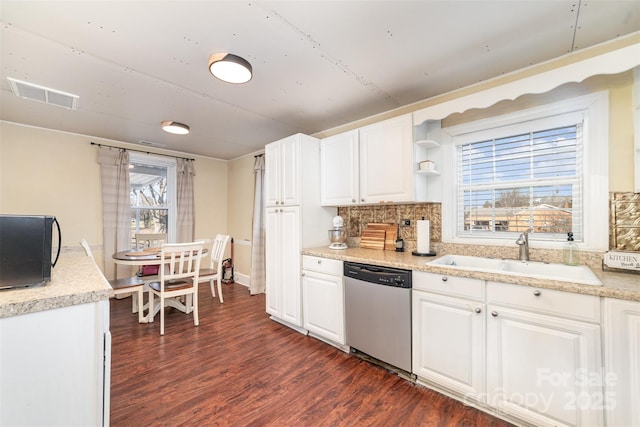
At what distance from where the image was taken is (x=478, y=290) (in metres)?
1.64

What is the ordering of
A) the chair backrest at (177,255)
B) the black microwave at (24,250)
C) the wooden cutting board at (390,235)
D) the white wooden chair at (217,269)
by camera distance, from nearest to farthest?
the black microwave at (24,250)
the wooden cutting board at (390,235)
the chair backrest at (177,255)
the white wooden chair at (217,269)

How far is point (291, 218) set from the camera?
2891 mm

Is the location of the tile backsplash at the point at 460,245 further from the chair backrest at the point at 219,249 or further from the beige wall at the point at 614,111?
the chair backrest at the point at 219,249

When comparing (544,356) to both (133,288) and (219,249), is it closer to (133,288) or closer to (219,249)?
(219,249)

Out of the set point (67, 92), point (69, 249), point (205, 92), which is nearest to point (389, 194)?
point (205, 92)

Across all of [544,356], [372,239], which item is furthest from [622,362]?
[372,239]

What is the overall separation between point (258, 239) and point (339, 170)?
2.13m

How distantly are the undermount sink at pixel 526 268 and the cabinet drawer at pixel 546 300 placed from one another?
0.09 metres

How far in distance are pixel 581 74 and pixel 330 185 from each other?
6.83 ft

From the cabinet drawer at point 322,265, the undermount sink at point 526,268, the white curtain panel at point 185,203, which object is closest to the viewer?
the undermount sink at point 526,268

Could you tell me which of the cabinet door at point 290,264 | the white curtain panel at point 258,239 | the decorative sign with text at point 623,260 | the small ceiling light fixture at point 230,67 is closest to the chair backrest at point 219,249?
the white curtain panel at point 258,239

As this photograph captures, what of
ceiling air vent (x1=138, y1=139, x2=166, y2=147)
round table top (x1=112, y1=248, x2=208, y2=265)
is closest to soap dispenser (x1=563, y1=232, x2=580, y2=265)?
round table top (x1=112, y1=248, x2=208, y2=265)

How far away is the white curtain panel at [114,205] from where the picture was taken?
3.78 metres

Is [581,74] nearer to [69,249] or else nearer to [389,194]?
[389,194]
